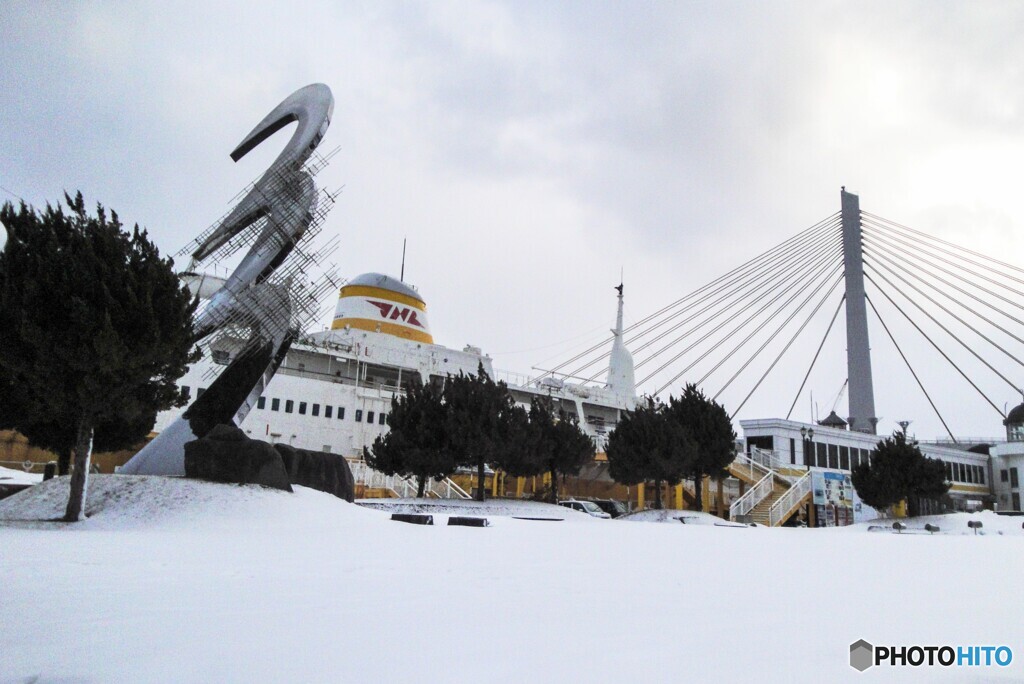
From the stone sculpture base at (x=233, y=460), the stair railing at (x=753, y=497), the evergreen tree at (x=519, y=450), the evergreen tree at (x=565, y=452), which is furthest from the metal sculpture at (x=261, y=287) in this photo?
the stair railing at (x=753, y=497)

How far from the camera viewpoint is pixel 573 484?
162ft

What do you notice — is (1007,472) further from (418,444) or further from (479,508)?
(418,444)

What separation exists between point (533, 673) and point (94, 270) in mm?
12868

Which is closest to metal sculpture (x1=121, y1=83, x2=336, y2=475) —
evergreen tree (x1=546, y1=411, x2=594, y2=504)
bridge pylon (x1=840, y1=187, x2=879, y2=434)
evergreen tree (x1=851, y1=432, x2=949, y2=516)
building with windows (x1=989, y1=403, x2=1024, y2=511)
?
evergreen tree (x1=546, y1=411, x2=594, y2=504)

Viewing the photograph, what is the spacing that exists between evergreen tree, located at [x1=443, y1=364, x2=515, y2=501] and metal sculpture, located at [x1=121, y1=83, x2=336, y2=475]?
8165 millimetres

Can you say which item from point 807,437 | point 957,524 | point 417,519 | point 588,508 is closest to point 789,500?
point 807,437

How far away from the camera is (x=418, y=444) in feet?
93.5

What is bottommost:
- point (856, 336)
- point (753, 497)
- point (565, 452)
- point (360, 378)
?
point (753, 497)

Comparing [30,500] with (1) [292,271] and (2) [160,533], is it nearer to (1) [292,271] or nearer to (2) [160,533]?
(2) [160,533]

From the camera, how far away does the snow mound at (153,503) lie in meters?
14.2

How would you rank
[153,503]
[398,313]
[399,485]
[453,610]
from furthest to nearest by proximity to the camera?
[398,313] → [399,485] → [153,503] → [453,610]

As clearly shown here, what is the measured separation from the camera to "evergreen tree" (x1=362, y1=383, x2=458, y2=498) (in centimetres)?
2784

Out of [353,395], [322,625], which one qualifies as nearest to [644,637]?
[322,625]

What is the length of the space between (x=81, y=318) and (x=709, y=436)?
25796mm
